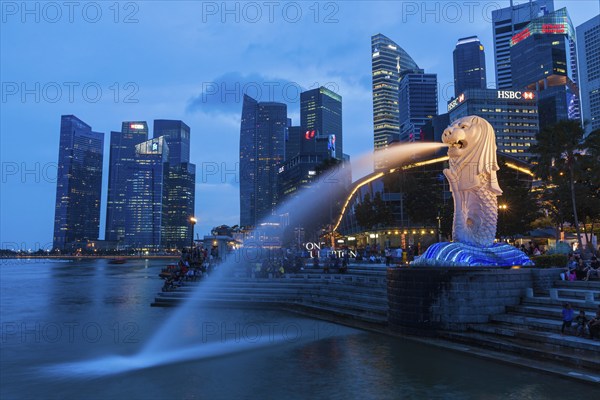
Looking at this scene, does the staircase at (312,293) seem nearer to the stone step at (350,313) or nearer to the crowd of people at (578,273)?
the stone step at (350,313)

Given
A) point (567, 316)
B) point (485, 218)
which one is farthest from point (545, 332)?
point (485, 218)

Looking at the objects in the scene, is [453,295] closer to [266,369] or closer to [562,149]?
[266,369]

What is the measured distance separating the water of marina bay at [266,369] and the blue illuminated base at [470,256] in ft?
12.3

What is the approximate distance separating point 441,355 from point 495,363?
1682 mm

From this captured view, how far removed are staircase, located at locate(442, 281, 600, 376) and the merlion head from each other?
5.28 meters

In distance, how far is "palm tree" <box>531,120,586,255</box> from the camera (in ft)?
124

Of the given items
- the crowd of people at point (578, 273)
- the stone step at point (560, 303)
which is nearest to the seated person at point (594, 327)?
the stone step at point (560, 303)

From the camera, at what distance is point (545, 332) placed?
47.9 ft

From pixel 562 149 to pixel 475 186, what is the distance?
2358cm

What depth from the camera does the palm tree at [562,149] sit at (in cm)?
3778

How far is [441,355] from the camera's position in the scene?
47.0ft

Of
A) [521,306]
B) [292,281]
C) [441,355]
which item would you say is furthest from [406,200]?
[441,355]

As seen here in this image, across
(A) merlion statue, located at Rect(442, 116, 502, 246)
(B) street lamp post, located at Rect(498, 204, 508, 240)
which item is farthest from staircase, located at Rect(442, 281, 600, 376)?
(B) street lamp post, located at Rect(498, 204, 508, 240)

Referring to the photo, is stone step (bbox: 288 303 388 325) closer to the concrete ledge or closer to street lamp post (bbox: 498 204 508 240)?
the concrete ledge
